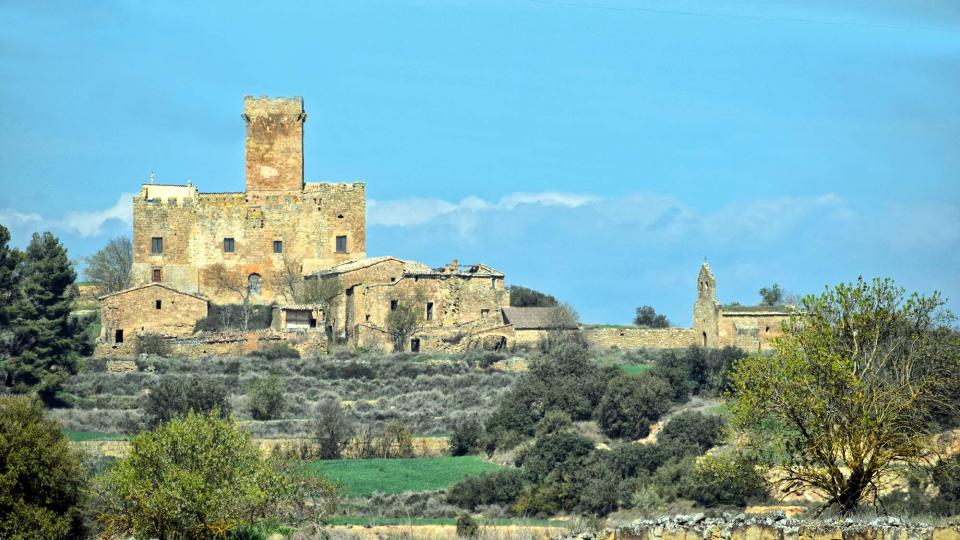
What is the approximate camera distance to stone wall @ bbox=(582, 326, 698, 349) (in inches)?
2373

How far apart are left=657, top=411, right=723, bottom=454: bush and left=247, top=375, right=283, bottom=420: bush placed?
11453 mm

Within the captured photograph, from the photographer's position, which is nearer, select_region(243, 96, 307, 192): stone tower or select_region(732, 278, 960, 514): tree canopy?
select_region(732, 278, 960, 514): tree canopy

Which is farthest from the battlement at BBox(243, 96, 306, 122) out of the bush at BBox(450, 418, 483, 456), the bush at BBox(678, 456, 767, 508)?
the bush at BBox(678, 456, 767, 508)

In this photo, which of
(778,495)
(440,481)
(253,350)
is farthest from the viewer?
(253,350)

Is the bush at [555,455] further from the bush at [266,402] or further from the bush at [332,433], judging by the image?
the bush at [266,402]

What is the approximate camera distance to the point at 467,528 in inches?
1176

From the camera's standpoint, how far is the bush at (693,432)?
38844 millimetres

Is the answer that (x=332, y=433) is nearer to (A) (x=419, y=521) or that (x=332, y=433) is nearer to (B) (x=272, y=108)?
(A) (x=419, y=521)

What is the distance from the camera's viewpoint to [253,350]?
5616 cm

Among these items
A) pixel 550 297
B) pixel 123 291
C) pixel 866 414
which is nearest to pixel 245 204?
pixel 123 291

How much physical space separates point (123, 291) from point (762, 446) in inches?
1290

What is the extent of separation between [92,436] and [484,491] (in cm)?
1237

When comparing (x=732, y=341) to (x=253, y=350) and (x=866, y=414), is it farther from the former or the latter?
(x=866, y=414)

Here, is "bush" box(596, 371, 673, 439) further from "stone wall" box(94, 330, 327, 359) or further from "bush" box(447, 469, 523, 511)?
"stone wall" box(94, 330, 327, 359)
